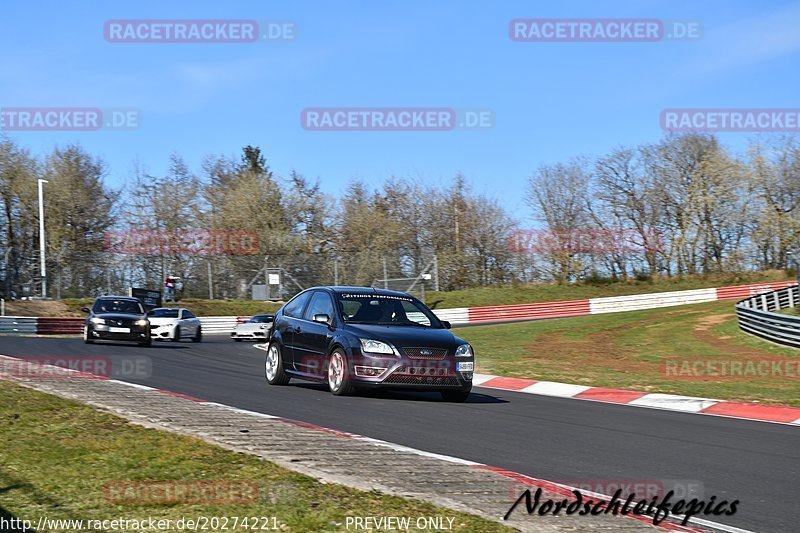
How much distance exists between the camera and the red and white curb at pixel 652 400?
12.0 m

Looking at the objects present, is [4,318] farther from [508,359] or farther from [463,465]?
[463,465]

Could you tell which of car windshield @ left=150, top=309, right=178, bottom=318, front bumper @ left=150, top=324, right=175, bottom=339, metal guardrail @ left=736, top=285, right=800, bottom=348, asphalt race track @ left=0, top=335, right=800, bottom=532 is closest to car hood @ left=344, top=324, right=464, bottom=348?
asphalt race track @ left=0, top=335, right=800, bottom=532

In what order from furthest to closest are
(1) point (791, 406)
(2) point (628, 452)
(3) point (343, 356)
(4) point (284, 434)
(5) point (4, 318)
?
(5) point (4, 318)
(1) point (791, 406)
(3) point (343, 356)
(2) point (628, 452)
(4) point (284, 434)

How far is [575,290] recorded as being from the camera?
56438mm

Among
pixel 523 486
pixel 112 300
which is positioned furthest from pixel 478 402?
pixel 112 300

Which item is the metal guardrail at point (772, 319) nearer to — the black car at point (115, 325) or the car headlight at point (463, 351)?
the car headlight at point (463, 351)

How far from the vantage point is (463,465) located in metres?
6.87

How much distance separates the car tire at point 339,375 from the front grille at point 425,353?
2.81ft

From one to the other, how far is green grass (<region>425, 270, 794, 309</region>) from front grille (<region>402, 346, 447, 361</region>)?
39.7m

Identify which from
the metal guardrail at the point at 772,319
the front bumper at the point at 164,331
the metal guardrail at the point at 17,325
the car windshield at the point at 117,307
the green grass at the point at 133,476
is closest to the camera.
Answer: the green grass at the point at 133,476

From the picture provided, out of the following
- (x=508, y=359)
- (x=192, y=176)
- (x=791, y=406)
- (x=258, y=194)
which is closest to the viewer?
(x=791, y=406)

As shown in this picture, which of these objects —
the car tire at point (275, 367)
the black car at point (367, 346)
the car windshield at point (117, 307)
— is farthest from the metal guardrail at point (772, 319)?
the car windshield at point (117, 307)

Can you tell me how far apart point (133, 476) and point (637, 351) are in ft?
74.2

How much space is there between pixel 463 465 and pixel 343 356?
17.9 ft
